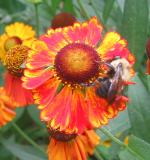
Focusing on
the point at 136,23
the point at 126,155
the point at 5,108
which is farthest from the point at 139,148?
the point at 5,108

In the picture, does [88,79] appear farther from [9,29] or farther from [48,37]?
[9,29]

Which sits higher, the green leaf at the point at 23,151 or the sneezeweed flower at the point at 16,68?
the sneezeweed flower at the point at 16,68

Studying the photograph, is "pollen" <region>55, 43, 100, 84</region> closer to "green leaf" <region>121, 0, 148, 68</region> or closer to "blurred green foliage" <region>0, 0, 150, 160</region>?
"blurred green foliage" <region>0, 0, 150, 160</region>

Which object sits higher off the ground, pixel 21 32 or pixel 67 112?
pixel 21 32

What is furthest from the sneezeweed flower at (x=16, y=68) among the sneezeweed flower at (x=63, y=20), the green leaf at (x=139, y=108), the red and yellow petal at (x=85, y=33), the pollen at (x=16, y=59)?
Answer: the green leaf at (x=139, y=108)

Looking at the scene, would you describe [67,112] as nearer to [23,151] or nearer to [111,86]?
[111,86]

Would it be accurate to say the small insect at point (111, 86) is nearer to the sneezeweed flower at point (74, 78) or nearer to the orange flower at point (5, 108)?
the sneezeweed flower at point (74, 78)
